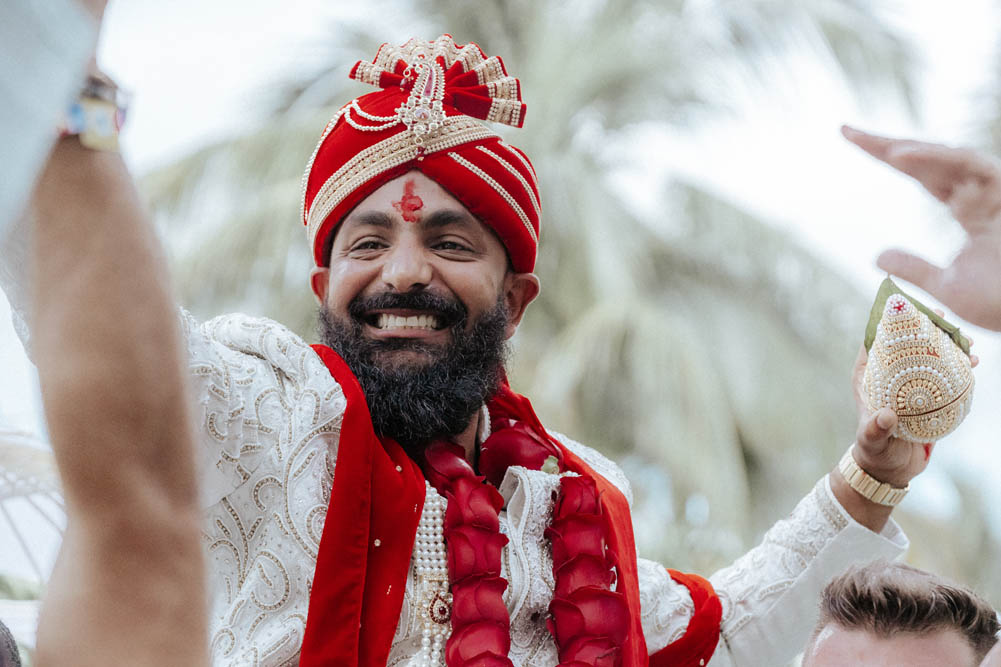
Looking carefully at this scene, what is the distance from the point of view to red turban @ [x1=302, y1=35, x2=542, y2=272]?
2643 mm

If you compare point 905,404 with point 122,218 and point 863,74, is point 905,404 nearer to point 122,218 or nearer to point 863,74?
point 122,218

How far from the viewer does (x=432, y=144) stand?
8.71 ft

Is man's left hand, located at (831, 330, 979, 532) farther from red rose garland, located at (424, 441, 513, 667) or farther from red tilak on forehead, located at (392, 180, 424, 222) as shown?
red tilak on forehead, located at (392, 180, 424, 222)

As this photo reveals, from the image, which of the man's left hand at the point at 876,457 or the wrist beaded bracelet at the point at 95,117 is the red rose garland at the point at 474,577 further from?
the wrist beaded bracelet at the point at 95,117

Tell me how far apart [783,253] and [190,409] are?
10379 millimetres

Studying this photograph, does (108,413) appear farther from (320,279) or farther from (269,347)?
(320,279)

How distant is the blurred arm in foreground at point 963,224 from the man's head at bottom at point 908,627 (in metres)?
0.78

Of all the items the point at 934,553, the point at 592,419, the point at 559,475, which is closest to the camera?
the point at 559,475

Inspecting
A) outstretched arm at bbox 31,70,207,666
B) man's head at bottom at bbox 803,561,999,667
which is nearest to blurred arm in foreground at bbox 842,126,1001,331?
man's head at bottom at bbox 803,561,999,667

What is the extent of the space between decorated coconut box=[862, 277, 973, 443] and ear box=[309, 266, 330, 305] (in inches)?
50.7

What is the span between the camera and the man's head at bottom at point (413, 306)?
8.41ft

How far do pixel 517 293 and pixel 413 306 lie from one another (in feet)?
1.44

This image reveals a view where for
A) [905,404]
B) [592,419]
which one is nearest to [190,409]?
[905,404]

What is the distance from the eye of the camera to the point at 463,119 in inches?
107
